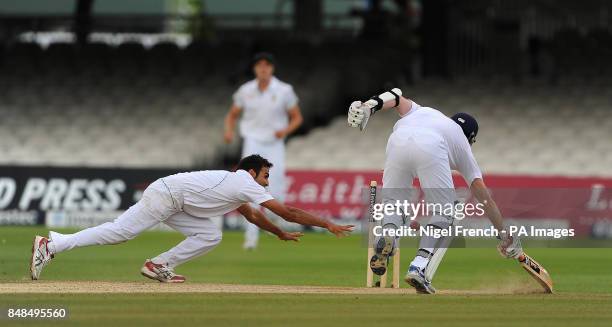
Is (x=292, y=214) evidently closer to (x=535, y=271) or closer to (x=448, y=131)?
(x=448, y=131)

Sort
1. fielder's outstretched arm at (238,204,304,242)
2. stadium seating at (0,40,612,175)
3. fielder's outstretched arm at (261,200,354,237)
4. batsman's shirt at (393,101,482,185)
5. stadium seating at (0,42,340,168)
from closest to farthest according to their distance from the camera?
batsman's shirt at (393,101,482,185) < fielder's outstretched arm at (261,200,354,237) < fielder's outstretched arm at (238,204,304,242) < stadium seating at (0,40,612,175) < stadium seating at (0,42,340,168)

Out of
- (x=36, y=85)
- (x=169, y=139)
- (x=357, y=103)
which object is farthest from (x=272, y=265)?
(x=36, y=85)

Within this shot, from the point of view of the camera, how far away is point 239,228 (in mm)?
23641

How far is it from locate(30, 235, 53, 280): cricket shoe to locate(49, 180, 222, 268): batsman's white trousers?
6cm

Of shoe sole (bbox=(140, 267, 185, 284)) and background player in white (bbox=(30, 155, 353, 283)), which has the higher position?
background player in white (bbox=(30, 155, 353, 283))

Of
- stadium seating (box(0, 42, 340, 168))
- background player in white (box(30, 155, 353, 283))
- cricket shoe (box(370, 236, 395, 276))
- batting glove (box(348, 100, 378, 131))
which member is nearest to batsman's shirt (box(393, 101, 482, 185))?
batting glove (box(348, 100, 378, 131))

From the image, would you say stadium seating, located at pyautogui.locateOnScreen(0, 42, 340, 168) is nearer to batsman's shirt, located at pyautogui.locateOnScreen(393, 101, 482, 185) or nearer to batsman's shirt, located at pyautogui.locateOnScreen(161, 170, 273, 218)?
batsman's shirt, located at pyautogui.locateOnScreen(161, 170, 273, 218)

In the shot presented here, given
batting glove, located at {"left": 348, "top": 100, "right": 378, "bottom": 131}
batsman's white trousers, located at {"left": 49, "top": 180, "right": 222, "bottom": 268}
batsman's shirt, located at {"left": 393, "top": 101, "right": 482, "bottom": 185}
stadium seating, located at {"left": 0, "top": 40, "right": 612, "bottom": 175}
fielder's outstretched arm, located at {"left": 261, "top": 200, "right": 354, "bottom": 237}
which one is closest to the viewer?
batting glove, located at {"left": 348, "top": 100, "right": 378, "bottom": 131}

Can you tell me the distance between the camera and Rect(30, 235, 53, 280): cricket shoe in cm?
1181

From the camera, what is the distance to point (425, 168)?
36.5 ft

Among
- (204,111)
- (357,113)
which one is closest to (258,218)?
(357,113)

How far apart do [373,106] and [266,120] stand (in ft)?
21.4

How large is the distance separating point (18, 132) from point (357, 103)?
18.3 metres

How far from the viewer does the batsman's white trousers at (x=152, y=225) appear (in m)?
11.8
